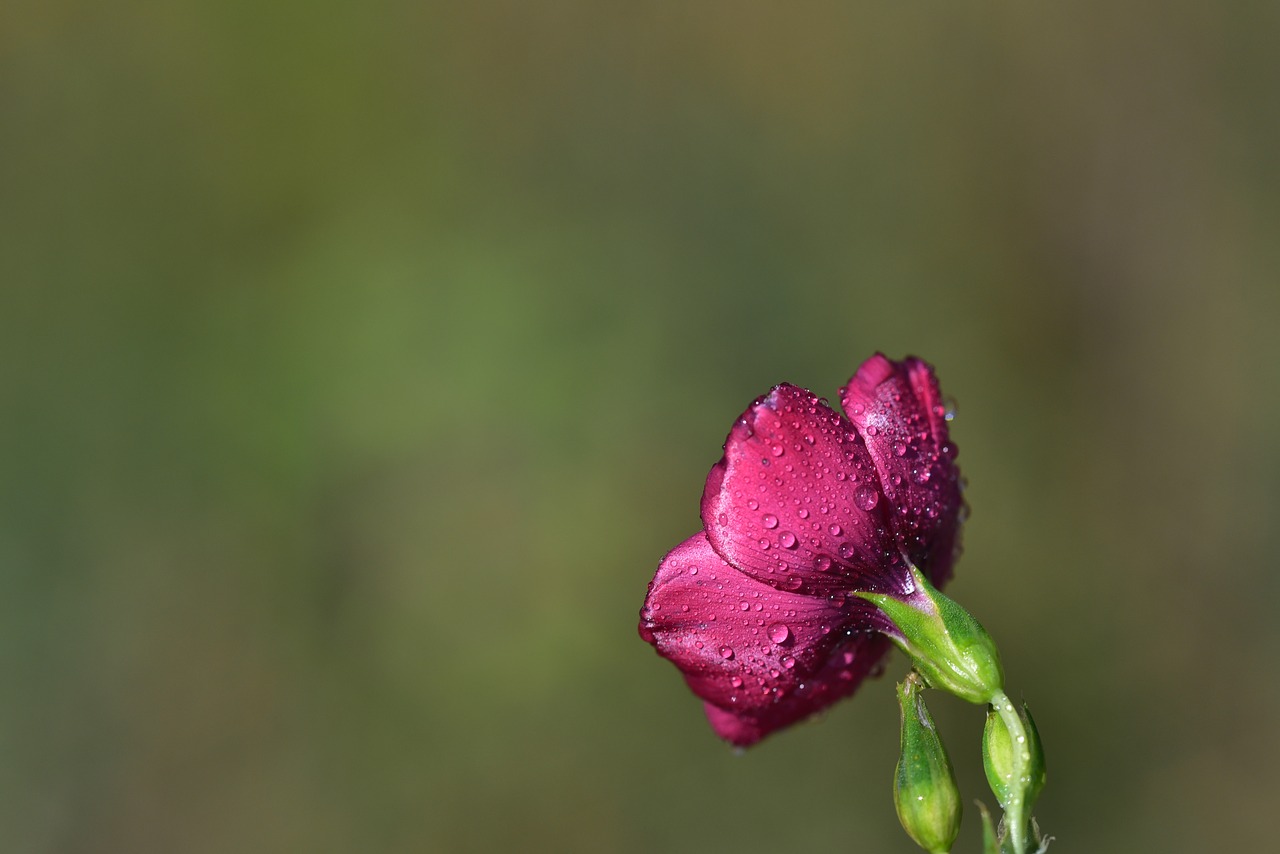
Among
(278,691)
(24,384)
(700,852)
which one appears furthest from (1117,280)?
(24,384)

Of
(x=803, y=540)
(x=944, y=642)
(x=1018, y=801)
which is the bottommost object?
(x=1018, y=801)

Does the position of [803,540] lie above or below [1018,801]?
above

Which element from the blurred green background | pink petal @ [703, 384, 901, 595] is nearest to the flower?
pink petal @ [703, 384, 901, 595]

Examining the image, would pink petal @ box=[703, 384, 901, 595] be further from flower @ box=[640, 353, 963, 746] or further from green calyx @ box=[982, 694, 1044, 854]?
green calyx @ box=[982, 694, 1044, 854]

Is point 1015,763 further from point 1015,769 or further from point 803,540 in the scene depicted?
point 803,540

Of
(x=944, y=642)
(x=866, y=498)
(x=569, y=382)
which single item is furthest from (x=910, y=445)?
(x=569, y=382)

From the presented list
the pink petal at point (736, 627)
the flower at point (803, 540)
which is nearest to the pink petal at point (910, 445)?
the flower at point (803, 540)
